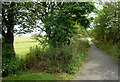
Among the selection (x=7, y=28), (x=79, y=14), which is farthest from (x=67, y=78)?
(x=7, y=28)

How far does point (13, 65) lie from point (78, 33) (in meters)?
5.01

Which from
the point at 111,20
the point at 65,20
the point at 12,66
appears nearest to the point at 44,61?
the point at 12,66

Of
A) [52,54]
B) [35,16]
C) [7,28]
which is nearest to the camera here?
[52,54]

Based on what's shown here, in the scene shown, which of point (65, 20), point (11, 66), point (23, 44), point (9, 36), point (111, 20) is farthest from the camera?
point (111, 20)

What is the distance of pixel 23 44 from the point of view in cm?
570

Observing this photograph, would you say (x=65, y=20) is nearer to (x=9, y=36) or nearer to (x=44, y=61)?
(x=44, y=61)

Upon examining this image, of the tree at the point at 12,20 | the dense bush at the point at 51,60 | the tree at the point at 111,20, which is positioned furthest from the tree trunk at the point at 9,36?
the tree at the point at 111,20

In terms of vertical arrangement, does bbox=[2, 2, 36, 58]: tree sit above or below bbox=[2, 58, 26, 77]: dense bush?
above

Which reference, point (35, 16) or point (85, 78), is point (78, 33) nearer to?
point (35, 16)

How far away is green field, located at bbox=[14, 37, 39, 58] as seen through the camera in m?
5.75

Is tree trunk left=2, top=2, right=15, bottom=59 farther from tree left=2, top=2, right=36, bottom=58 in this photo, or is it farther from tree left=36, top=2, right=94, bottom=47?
tree left=36, top=2, right=94, bottom=47

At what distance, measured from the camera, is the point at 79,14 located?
17.2ft

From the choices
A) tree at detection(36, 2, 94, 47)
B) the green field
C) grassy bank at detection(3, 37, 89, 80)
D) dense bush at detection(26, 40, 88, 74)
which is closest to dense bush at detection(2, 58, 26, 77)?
grassy bank at detection(3, 37, 89, 80)

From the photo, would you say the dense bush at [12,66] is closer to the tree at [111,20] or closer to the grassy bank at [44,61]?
the grassy bank at [44,61]
